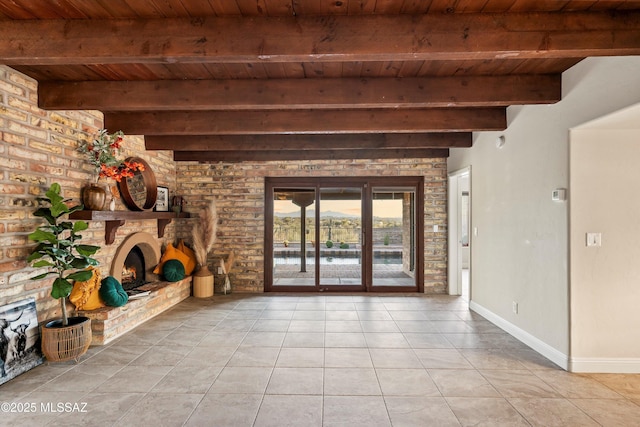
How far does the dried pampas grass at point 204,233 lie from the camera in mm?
5598

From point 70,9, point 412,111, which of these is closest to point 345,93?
point 412,111

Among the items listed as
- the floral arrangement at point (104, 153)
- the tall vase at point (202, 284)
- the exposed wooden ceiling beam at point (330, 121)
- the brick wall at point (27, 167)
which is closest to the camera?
the brick wall at point (27, 167)

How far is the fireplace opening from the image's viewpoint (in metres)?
4.56

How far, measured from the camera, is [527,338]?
138 inches

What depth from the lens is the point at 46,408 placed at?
237 centimetres

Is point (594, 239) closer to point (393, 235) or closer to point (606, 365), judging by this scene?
point (606, 365)

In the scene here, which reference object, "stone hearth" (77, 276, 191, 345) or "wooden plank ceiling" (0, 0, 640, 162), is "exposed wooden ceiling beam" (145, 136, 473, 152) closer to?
"wooden plank ceiling" (0, 0, 640, 162)

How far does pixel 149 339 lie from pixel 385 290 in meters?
3.78

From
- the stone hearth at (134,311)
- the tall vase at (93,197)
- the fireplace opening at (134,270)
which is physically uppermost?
the tall vase at (93,197)

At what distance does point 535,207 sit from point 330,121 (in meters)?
2.33

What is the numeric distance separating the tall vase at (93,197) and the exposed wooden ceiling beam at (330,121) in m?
0.91

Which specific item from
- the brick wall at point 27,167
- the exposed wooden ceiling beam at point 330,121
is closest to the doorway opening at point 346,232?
the exposed wooden ceiling beam at point 330,121

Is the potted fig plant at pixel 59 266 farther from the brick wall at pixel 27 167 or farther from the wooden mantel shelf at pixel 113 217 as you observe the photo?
the wooden mantel shelf at pixel 113 217

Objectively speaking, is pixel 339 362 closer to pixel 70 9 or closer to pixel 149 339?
pixel 149 339
